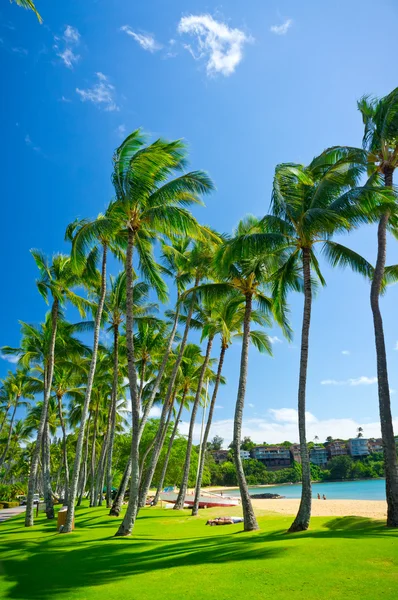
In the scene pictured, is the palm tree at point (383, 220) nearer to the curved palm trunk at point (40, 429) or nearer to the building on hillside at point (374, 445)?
the curved palm trunk at point (40, 429)

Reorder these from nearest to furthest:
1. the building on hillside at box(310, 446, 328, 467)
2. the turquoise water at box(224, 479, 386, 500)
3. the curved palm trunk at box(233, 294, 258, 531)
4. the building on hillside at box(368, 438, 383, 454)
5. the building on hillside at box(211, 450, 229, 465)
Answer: the curved palm trunk at box(233, 294, 258, 531), the turquoise water at box(224, 479, 386, 500), the building on hillside at box(310, 446, 328, 467), the building on hillside at box(368, 438, 383, 454), the building on hillside at box(211, 450, 229, 465)

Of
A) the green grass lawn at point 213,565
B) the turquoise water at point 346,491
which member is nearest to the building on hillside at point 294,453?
the turquoise water at point 346,491

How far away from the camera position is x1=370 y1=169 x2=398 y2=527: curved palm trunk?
467 inches

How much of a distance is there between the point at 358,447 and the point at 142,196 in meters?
125

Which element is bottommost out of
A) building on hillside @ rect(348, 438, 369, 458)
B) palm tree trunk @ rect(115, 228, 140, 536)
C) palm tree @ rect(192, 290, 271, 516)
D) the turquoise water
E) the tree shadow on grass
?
the turquoise water

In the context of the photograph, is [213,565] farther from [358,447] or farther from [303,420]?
[358,447]

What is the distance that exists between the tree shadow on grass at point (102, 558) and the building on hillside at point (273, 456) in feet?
392

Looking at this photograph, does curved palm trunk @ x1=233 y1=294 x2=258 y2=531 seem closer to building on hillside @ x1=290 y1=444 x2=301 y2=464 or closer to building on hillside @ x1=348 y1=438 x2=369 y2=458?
building on hillside @ x1=348 y1=438 x2=369 y2=458

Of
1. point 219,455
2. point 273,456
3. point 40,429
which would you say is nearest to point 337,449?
point 273,456

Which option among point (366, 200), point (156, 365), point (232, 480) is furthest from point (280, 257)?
point (232, 480)

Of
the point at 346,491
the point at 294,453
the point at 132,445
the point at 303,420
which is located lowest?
the point at 346,491

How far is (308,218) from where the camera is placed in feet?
42.5

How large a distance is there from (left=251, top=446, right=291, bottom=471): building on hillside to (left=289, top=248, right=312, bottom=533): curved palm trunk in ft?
391

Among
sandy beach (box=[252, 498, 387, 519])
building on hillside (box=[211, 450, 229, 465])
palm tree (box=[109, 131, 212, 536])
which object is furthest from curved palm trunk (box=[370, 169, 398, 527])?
building on hillside (box=[211, 450, 229, 465])
